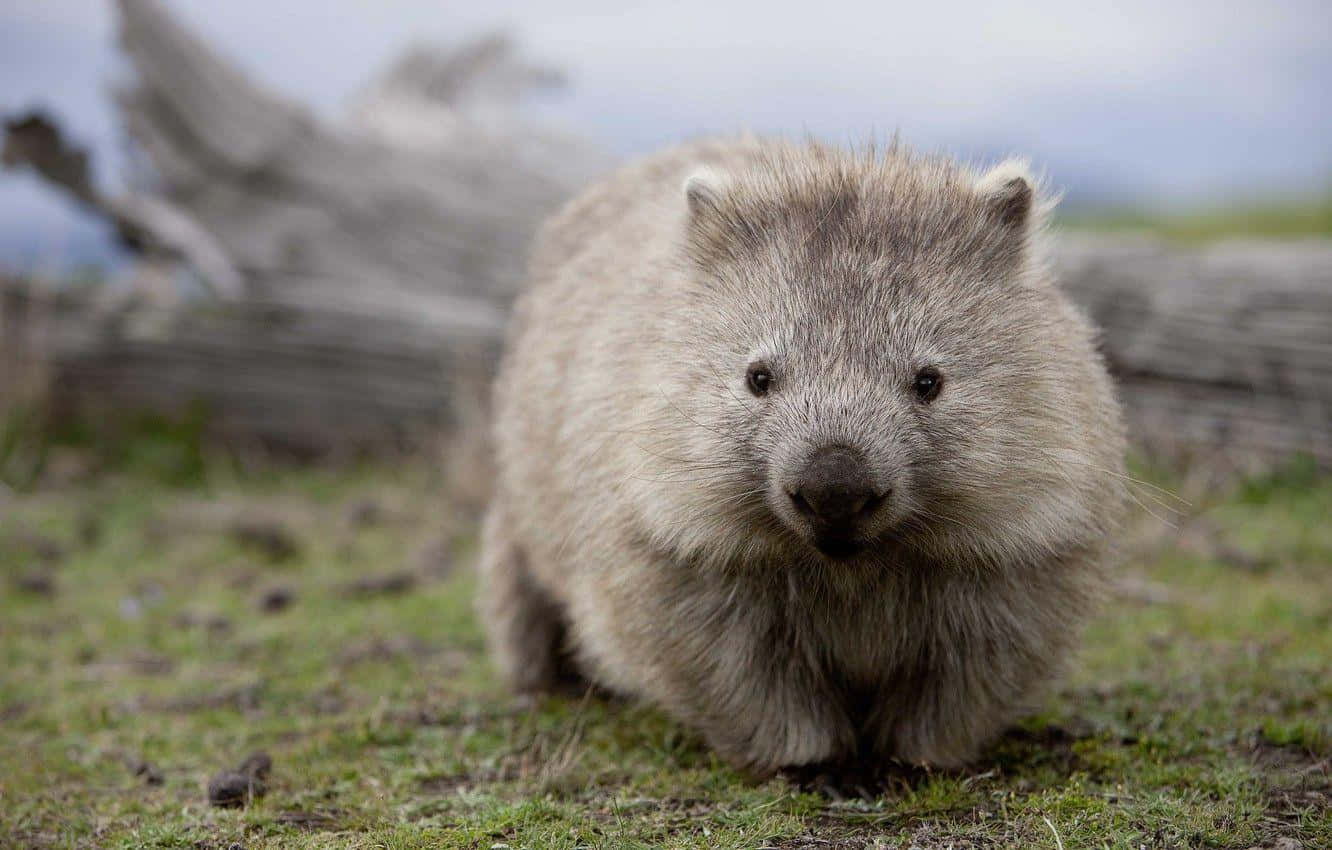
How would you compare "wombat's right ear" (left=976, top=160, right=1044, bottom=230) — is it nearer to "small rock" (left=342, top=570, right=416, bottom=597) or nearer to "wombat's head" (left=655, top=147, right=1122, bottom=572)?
"wombat's head" (left=655, top=147, right=1122, bottom=572)

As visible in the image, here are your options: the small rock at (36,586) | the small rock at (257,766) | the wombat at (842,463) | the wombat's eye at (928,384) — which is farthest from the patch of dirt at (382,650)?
the wombat's eye at (928,384)

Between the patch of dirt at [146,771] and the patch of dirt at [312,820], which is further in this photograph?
the patch of dirt at [146,771]

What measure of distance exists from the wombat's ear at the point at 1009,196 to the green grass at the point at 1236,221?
1179cm

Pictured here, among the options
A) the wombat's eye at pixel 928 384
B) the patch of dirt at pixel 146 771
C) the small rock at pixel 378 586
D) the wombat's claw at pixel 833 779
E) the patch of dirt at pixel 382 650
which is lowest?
the patch of dirt at pixel 146 771

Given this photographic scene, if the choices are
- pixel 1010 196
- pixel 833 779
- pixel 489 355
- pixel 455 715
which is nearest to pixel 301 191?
pixel 489 355

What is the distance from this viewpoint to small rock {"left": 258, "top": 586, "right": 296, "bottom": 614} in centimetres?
774

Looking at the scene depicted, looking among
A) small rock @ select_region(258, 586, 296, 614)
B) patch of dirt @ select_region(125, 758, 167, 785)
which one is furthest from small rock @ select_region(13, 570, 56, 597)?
patch of dirt @ select_region(125, 758, 167, 785)

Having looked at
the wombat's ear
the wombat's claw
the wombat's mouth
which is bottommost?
the wombat's claw

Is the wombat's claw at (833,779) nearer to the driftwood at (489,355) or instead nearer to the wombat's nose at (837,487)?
the wombat's nose at (837,487)

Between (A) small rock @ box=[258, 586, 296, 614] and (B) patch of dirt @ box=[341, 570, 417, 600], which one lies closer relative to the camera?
(A) small rock @ box=[258, 586, 296, 614]

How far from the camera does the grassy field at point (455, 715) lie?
167 inches

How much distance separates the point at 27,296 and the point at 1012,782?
381 inches

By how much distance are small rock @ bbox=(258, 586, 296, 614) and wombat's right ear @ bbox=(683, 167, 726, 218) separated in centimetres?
423

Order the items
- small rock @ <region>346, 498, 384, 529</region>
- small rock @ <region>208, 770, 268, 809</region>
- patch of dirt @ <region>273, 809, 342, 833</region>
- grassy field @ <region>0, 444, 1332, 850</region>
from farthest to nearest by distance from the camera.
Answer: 1. small rock @ <region>346, 498, 384, 529</region>
2. small rock @ <region>208, 770, 268, 809</region>
3. patch of dirt @ <region>273, 809, 342, 833</region>
4. grassy field @ <region>0, 444, 1332, 850</region>
